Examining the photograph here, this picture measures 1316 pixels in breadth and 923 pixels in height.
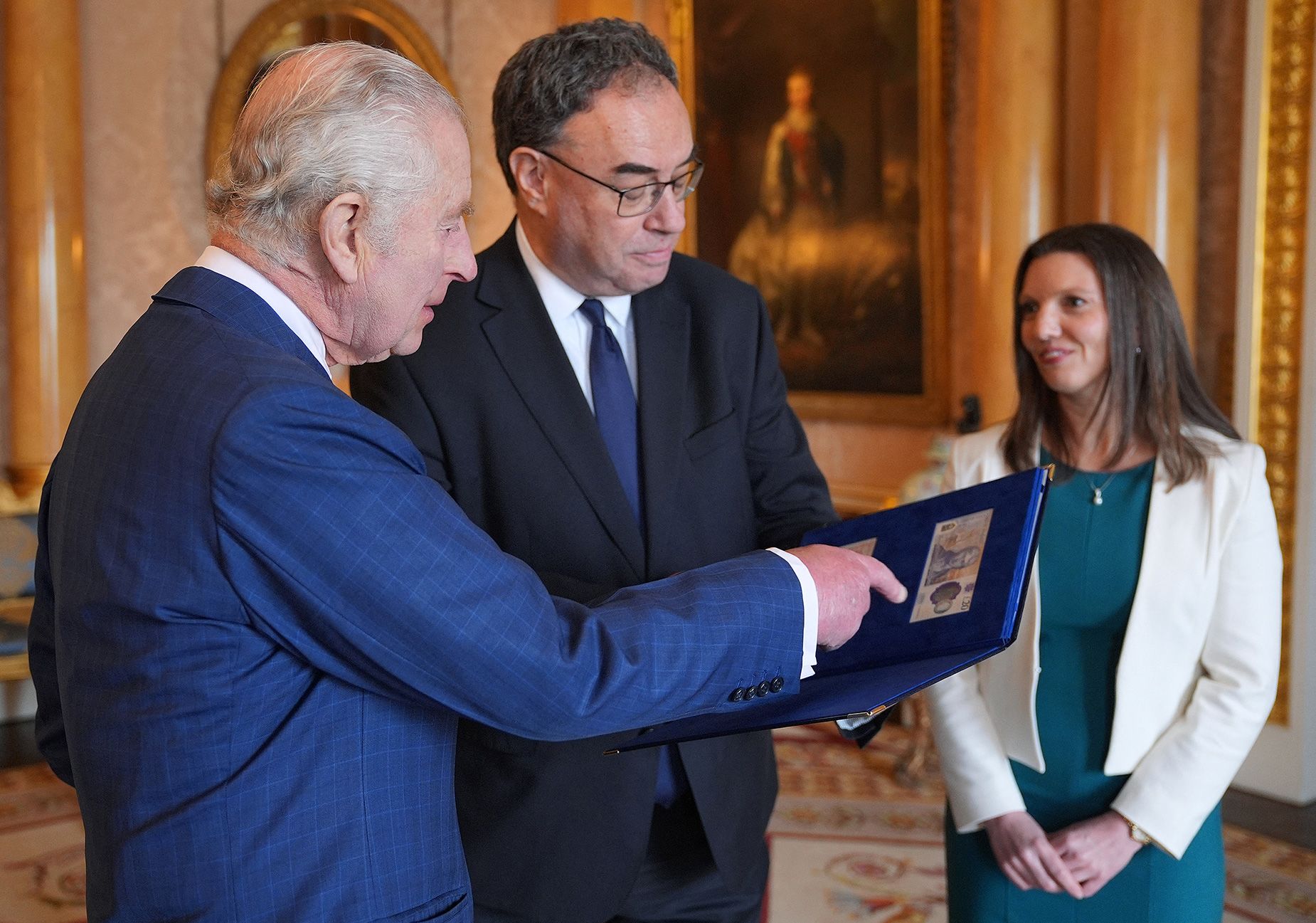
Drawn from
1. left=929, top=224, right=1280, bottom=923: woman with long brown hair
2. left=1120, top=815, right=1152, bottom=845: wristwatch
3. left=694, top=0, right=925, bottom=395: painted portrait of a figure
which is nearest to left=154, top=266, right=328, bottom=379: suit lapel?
left=929, top=224, right=1280, bottom=923: woman with long brown hair

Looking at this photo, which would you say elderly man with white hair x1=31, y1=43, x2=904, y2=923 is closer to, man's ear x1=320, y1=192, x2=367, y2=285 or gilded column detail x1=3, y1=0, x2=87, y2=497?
man's ear x1=320, y1=192, x2=367, y2=285

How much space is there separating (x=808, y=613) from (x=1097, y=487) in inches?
45.6

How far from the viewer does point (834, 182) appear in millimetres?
7332

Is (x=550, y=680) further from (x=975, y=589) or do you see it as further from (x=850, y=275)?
(x=850, y=275)

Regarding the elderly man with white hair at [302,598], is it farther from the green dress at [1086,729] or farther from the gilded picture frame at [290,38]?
the gilded picture frame at [290,38]

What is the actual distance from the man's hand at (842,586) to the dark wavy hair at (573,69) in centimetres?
98

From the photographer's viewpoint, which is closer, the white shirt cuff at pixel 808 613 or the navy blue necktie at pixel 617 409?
the white shirt cuff at pixel 808 613

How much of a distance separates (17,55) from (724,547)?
20.3 ft

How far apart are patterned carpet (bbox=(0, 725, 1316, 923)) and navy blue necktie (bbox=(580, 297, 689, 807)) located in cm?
215

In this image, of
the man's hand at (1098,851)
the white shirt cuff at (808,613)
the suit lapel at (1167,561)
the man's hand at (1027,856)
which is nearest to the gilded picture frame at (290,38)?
the suit lapel at (1167,561)

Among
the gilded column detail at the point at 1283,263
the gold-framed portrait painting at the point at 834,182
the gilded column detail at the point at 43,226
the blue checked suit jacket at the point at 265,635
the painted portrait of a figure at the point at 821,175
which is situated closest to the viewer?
the blue checked suit jacket at the point at 265,635

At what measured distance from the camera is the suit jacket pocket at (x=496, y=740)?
1958 millimetres

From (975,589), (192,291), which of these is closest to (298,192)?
(192,291)

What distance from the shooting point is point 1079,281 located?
2490 millimetres
